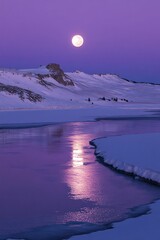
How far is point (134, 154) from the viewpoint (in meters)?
17.8

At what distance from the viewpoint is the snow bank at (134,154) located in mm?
14641

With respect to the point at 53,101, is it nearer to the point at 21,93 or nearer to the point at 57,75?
the point at 21,93

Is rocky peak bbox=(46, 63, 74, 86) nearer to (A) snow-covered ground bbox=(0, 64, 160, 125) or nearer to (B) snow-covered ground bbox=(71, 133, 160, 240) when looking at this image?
(A) snow-covered ground bbox=(0, 64, 160, 125)

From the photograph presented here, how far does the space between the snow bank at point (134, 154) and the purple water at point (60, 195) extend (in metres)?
0.44

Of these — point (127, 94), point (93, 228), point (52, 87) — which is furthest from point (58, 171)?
point (127, 94)

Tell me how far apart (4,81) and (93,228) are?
8600 centimetres

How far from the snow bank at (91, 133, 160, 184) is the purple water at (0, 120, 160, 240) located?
0.44 meters

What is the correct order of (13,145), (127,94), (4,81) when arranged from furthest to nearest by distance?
1. (127,94)
2. (4,81)
3. (13,145)

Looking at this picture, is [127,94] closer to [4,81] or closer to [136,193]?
[4,81]

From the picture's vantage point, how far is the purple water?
31.9ft

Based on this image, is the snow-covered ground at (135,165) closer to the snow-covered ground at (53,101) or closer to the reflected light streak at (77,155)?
the reflected light streak at (77,155)

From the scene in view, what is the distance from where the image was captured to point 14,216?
34.0 feet

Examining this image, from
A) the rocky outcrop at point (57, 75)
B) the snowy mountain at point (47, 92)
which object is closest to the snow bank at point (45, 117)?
the snowy mountain at point (47, 92)

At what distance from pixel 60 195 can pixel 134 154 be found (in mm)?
6040
